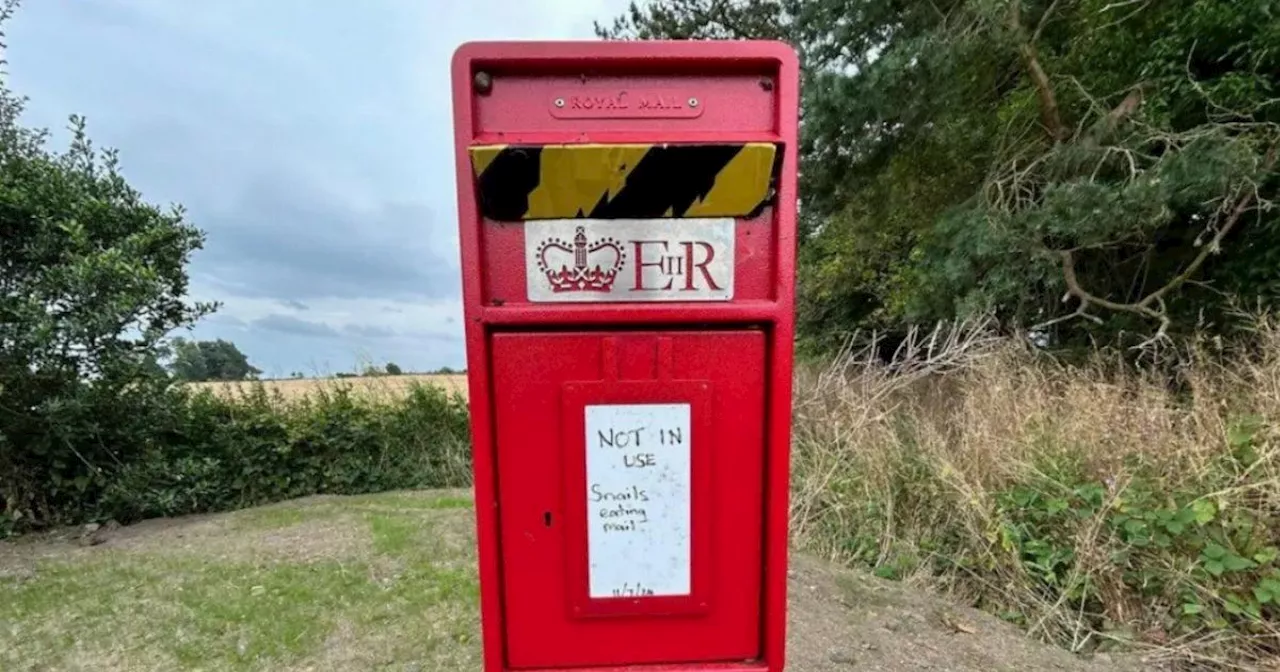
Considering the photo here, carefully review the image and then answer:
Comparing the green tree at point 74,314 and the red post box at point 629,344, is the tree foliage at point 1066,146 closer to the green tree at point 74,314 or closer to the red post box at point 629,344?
the red post box at point 629,344

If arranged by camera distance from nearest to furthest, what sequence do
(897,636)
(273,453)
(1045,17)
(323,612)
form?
(897,636)
(323,612)
(273,453)
(1045,17)

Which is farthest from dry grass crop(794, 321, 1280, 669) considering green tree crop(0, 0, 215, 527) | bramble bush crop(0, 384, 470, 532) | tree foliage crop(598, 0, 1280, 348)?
green tree crop(0, 0, 215, 527)

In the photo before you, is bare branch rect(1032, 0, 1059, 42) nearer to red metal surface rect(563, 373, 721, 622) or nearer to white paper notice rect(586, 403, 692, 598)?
red metal surface rect(563, 373, 721, 622)

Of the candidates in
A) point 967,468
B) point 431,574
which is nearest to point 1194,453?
point 967,468

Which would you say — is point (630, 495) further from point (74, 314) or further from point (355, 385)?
point (355, 385)

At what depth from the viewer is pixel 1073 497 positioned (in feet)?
10.9

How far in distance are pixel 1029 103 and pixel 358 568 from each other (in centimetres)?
738

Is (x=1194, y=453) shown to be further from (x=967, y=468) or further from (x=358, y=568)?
(x=358, y=568)

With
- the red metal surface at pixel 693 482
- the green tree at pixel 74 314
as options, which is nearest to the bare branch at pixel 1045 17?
the red metal surface at pixel 693 482

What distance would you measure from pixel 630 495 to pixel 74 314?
4.62 m

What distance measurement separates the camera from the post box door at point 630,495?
151 cm

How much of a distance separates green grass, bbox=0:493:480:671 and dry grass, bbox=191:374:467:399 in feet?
5.14

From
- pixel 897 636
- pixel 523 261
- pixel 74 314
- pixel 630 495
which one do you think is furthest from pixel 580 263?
pixel 74 314

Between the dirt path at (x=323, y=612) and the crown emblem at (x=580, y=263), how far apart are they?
6.62 ft
